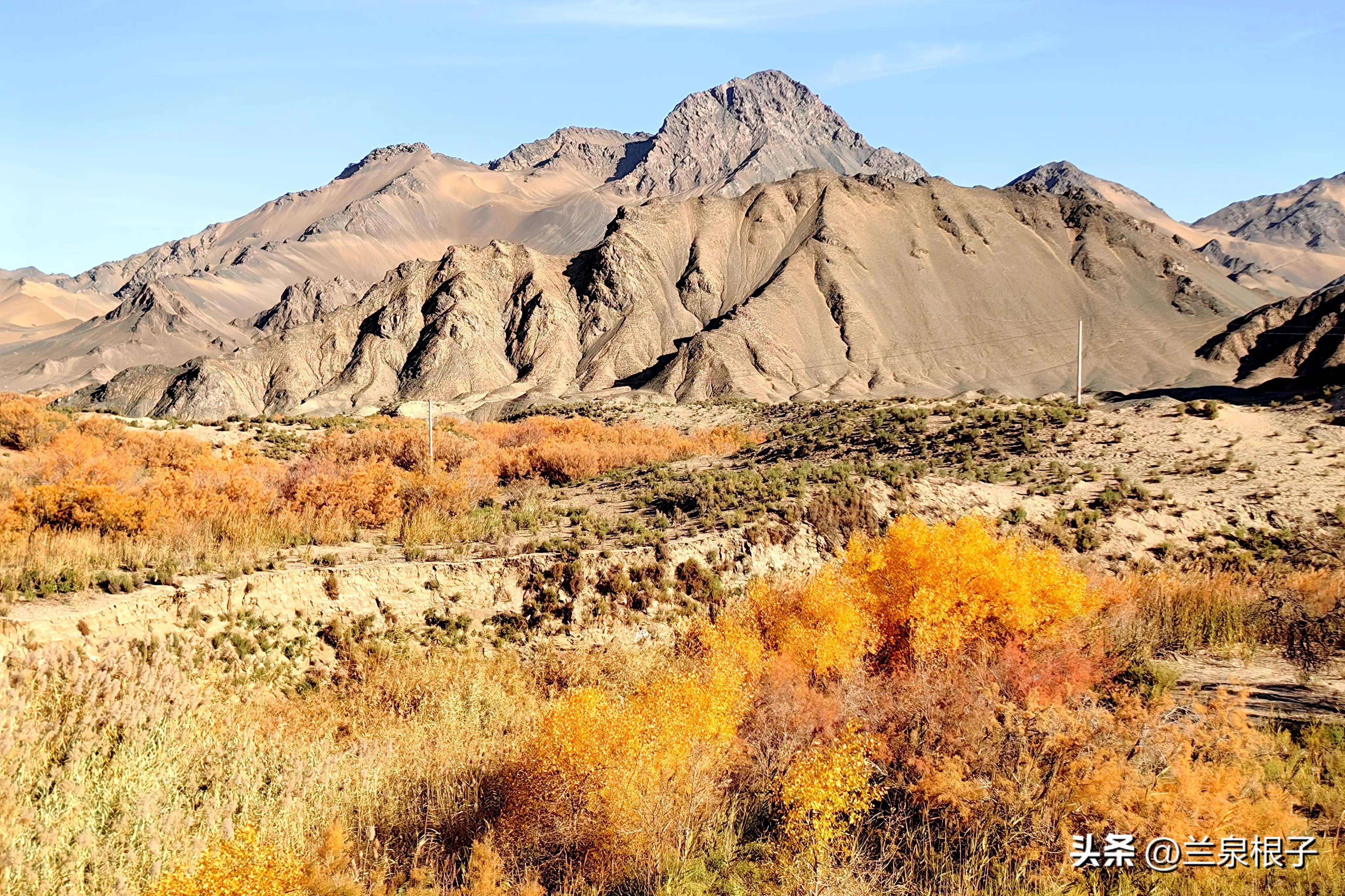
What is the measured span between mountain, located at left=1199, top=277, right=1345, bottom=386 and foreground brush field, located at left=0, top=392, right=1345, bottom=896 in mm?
57089

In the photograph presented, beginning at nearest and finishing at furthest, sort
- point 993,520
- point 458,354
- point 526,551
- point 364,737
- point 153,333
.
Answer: point 364,737 → point 526,551 → point 993,520 → point 458,354 → point 153,333

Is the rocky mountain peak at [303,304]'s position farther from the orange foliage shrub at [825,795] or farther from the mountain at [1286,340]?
the orange foliage shrub at [825,795]

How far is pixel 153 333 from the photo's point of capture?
4754 inches

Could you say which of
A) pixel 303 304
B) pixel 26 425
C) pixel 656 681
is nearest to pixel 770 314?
pixel 26 425

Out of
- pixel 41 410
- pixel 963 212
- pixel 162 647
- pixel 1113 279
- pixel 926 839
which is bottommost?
pixel 926 839

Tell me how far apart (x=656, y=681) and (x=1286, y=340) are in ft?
265

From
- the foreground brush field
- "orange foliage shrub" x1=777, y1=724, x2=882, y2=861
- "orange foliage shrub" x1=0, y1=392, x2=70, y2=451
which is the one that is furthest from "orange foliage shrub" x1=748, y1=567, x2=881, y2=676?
"orange foliage shrub" x1=0, y1=392, x2=70, y2=451

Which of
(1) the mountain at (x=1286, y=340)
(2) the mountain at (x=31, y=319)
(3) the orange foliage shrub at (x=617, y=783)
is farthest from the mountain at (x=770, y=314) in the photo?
(2) the mountain at (x=31, y=319)

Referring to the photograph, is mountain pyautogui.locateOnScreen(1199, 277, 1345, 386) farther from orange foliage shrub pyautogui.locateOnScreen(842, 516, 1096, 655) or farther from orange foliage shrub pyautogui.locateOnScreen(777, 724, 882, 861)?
orange foliage shrub pyautogui.locateOnScreen(777, 724, 882, 861)

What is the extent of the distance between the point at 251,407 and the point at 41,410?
5059 centimetres

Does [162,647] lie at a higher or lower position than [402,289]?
lower

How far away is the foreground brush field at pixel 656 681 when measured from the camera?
673 cm

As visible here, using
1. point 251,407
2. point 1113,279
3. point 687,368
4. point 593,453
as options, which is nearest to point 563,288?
point 687,368

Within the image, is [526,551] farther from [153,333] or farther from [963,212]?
[153,333]
